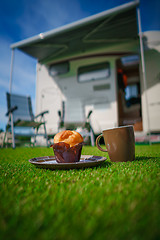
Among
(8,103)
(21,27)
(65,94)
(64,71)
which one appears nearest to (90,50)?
(64,71)

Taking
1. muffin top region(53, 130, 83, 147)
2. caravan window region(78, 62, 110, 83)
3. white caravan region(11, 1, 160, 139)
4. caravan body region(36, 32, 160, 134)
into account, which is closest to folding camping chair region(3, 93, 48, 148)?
white caravan region(11, 1, 160, 139)

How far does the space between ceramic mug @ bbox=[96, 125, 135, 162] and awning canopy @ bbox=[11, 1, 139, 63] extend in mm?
3963

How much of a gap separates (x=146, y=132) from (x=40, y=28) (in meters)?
4.57

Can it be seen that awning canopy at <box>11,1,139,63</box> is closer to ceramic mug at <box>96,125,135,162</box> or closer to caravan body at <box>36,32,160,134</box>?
caravan body at <box>36,32,160,134</box>

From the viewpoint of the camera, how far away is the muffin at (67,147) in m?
0.90

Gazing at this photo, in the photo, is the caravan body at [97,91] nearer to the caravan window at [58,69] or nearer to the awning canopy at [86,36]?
the caravan window at [58,69]

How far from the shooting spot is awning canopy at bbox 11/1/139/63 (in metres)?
4.05

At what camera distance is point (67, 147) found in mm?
903

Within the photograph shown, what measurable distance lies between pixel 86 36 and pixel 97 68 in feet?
3.26

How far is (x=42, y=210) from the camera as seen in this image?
39cm

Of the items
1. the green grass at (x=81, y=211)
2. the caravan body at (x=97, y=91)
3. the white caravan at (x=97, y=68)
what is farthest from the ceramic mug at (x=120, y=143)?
the caravan body at (x=97, y=91)

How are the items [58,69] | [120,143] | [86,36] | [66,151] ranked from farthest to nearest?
[58,69] → [86,36] → [120,143] → [66,151]

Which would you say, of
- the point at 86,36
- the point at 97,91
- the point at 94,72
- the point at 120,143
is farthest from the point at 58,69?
the point at 120,143

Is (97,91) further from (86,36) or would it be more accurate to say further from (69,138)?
(69,138)
